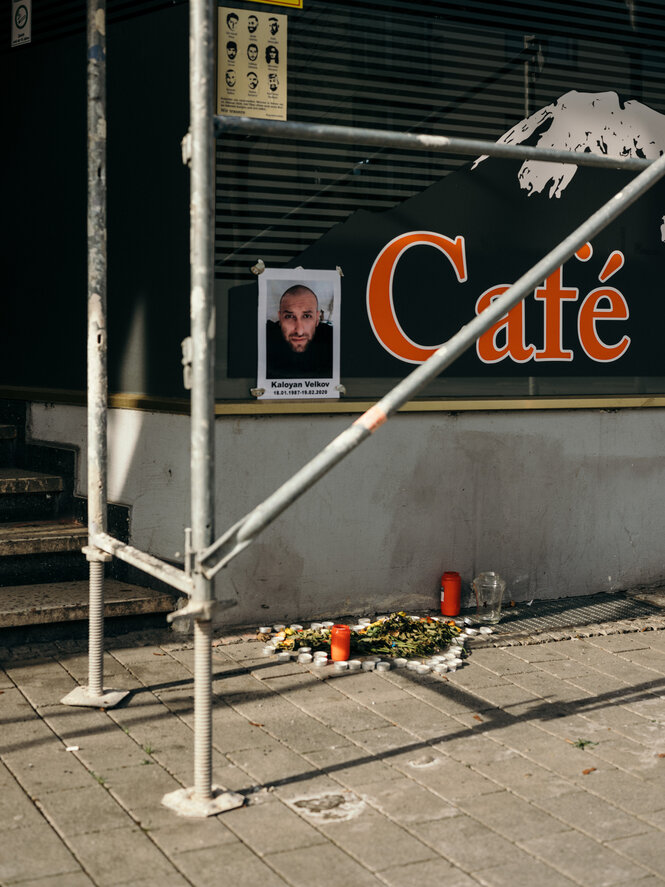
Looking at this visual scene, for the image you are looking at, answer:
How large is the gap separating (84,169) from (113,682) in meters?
3.61

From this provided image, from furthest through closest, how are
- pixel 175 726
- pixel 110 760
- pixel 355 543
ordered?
pixel 355 543, pixel 175 726, pixel 110 760

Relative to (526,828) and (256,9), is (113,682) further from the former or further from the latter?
(256,9)

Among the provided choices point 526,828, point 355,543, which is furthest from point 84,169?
point 526,828

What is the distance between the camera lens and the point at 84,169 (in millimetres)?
7852

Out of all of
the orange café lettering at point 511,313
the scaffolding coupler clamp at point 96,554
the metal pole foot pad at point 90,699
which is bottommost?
the metal pole foot pad at point 90,699

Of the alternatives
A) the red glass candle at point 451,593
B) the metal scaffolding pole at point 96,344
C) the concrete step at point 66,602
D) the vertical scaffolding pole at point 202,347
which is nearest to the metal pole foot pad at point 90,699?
the metal scaffolding pole at point 96,344

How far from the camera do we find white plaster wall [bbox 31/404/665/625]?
717 centimetres

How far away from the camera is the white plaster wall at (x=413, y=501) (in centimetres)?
717

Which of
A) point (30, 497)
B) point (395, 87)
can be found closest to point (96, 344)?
point (30, 497)

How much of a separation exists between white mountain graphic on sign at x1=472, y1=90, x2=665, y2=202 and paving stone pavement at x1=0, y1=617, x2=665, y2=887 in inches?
129

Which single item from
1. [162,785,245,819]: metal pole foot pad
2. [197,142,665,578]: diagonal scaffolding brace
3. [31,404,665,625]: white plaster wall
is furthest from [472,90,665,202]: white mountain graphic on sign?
[162,785,245,819]: metal pole foot pad

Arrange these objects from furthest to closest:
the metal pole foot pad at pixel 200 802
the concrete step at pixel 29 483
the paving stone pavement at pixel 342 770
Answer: the concrete step at pixel 29 483 → the metal pole foot pad at pixel 200 802 → the paving stone pavement at pixel 342 770

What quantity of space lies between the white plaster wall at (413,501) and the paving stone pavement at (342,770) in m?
0.74

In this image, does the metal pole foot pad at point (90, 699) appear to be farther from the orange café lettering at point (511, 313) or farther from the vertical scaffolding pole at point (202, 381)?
the orange café lettering at point (511, 313)
